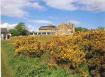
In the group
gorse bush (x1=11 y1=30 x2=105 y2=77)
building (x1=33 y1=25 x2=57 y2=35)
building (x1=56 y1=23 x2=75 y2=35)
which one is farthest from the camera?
building (x1=33 y1=25 x2=57 y2=35)

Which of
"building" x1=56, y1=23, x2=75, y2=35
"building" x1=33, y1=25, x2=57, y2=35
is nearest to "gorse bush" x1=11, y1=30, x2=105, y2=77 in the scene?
"building" x1=56, y1=23, x2=75, y2=35

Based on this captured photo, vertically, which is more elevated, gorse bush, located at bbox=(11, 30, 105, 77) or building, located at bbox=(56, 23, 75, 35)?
building, located at bbox=(56, 23, 75, 35)

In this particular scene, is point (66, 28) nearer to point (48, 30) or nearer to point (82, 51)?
point (48, 30)

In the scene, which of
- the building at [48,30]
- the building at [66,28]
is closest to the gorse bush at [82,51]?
the building at [66,28]

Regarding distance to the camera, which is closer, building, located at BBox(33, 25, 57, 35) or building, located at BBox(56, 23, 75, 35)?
building, located at BBox(56, 23, 75, 35)

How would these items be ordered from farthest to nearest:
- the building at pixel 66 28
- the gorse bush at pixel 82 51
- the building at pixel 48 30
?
the building at pixel 48 30 < the building at pixel 66 28 < the gorse bush at pixel 82 51

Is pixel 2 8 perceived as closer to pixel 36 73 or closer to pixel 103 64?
pixel 36 73

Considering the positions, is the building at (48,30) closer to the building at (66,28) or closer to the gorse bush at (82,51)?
the building at (66,28)

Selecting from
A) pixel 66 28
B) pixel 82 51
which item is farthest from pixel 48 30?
pixel 82 51

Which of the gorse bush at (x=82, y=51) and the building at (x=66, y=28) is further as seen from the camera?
the building at (x=66, y=28)

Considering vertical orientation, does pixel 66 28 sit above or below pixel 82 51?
above

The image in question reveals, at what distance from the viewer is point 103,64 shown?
10.2 metres

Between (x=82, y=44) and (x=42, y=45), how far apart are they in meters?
4.20

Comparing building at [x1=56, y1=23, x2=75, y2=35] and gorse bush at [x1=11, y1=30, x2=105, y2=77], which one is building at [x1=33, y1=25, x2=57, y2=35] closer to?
building at [x1=56, y1=23, x2=75, y2=35]
